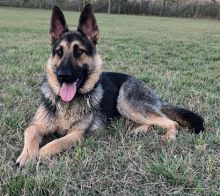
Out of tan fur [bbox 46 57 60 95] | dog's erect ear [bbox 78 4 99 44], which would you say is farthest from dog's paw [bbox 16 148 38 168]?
dog's erect ear [bbox 78 4 99 44]

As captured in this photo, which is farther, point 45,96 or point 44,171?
point 45,96

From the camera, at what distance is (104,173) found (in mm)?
3117

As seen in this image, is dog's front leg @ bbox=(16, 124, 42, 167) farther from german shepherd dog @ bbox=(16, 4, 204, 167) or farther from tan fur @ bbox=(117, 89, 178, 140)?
tan fur @ bbox=(117, 89, 178, 140)

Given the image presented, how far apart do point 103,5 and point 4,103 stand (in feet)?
138

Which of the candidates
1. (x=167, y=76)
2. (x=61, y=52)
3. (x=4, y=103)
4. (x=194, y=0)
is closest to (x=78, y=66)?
(x=61, y=52)

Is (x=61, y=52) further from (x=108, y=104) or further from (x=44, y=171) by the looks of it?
(x=44, y=171)

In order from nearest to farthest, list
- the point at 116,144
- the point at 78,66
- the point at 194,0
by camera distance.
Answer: the point at 116,144 < the point at 78,66 < the point at 194,0

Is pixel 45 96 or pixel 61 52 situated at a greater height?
pixel 61 52

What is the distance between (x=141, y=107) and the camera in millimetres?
4629

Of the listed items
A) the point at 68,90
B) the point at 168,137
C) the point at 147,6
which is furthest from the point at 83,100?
the point at 147,6

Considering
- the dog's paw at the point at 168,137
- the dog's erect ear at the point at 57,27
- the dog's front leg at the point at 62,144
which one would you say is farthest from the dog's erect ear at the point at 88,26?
the dog's paw at the point at 168,137

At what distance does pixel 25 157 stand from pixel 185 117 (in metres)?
2.03

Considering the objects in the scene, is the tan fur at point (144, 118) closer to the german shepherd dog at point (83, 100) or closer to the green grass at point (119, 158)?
the german shepherd dog at point (83, 100)

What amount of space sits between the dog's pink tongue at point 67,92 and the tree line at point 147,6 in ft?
121
